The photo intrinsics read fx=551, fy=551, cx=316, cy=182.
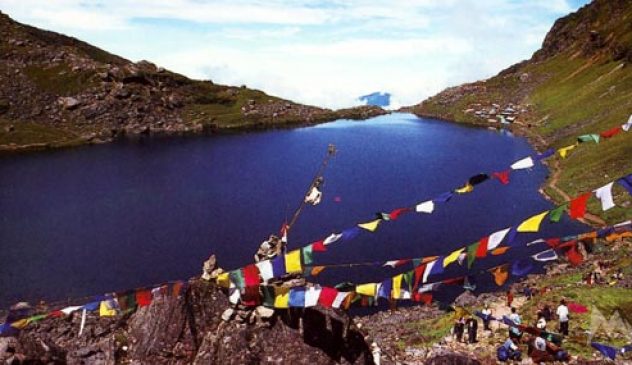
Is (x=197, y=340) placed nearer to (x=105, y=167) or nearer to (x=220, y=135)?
(x=105, y=167)

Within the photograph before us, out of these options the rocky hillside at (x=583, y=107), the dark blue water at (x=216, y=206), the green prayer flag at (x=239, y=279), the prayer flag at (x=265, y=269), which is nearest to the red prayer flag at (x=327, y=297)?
the prayer flag at (x=265, y=269)

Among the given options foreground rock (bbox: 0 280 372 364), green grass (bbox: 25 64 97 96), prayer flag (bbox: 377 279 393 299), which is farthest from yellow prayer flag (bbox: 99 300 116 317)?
green grass (bbox: 25 64 97 96)

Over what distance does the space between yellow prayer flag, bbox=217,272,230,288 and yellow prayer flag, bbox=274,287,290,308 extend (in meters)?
2.65

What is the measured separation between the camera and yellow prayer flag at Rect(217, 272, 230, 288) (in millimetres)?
24750

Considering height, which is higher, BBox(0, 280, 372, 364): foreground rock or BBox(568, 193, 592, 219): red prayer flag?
BBox(568, 193, 592, 219): red prayer flag

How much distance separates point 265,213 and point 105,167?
5996 cm

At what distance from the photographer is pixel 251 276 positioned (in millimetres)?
23609

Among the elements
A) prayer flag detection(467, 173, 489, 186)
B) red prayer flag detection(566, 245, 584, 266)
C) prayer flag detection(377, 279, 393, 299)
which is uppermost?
prayer flag detection(467, 173, 489, 186)

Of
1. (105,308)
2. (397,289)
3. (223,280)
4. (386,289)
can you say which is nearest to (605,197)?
(397,289)

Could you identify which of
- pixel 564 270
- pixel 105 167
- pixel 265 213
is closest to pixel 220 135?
pixel 105 167

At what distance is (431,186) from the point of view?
296ft

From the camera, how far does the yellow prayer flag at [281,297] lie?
2303 cm

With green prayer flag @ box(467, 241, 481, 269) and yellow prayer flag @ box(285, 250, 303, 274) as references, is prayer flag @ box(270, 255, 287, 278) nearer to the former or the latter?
yellow prayer flag @ box(285, 250, 303, 274)

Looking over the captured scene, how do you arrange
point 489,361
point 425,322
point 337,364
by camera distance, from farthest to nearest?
point 425,322, point 489,361, point 337,364
